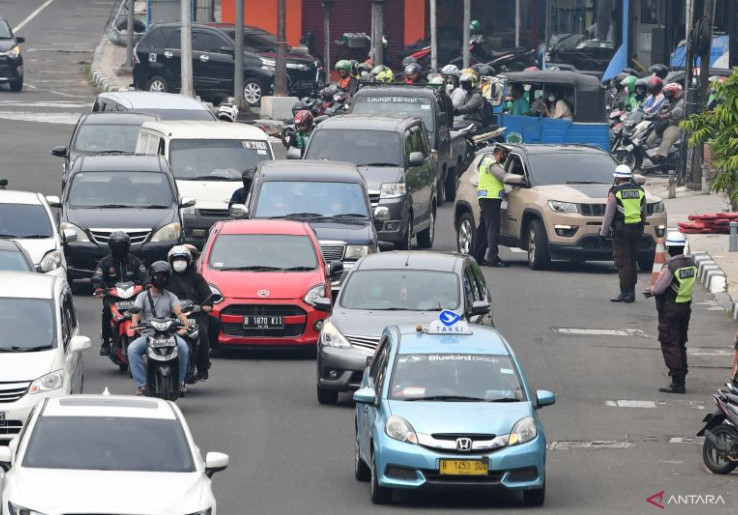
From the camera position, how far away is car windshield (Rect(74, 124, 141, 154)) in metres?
32.3

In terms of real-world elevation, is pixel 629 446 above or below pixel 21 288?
below

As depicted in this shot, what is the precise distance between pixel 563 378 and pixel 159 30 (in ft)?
102

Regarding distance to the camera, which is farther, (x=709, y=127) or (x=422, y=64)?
(x=422, y=64)

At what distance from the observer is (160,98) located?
36531 mm

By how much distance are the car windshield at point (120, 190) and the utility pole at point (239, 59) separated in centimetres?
2198

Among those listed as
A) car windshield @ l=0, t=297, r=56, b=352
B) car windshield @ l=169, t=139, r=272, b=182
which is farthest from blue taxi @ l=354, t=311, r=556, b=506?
car windshield @ l=169, t=139, r=272, b=182

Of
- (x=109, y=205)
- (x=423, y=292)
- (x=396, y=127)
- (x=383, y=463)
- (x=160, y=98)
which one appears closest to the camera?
(x=383, y=463)

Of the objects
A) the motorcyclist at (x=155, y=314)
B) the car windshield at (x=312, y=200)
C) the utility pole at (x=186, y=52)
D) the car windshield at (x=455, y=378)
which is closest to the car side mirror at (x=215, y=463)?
the car windshield at (x=455, y=378)

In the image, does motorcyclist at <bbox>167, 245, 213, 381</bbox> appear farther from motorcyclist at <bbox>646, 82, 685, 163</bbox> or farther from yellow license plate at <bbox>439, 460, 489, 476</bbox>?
motorcyclist at <bbox>646, 82, 685, 163</bbox>

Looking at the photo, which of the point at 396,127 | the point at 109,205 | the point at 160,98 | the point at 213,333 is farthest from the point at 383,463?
the point at 160,98

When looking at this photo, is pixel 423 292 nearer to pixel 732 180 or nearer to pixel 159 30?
pixel 732 180

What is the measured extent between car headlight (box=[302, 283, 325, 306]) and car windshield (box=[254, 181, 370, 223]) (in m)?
3.81

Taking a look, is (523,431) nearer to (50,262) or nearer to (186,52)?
(50,262)

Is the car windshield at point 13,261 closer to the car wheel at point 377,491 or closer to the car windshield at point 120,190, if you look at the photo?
the car windshield at point 120,190
